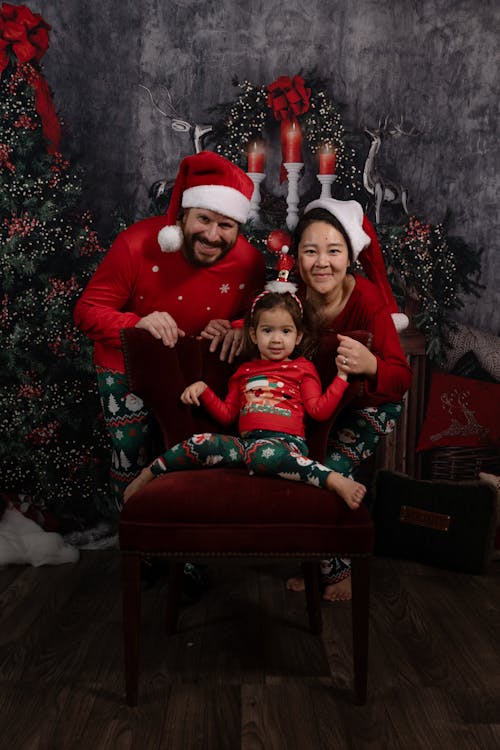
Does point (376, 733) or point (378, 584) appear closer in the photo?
point (376, 733)

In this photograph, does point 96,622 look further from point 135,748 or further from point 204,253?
point 204,253

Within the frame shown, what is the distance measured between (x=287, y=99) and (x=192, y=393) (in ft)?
5.80

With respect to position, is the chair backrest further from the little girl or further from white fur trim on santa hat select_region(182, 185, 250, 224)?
white fur trim on santa hat select_region(182, 185, 250, 224)

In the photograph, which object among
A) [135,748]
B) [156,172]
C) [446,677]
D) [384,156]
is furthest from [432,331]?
[135,748]

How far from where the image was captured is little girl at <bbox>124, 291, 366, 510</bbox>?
2.01m

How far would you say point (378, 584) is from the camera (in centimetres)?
270

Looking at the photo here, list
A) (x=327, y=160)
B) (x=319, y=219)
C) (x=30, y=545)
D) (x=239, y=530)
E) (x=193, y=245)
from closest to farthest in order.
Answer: (x=239, y=530) → (x=319, y=219) → (x=193, y=245) → (x=30, y=545) → (x=327, y=160)

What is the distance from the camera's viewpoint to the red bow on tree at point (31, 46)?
312 cm

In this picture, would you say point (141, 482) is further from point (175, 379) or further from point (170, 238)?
point (170, 238)

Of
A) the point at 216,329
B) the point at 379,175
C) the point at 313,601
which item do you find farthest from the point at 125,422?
the point at 379,175

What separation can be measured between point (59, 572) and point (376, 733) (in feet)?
5.01

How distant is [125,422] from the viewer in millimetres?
2674

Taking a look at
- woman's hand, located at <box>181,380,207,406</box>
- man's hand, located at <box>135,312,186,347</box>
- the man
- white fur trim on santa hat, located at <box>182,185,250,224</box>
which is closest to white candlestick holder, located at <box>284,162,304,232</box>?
the man

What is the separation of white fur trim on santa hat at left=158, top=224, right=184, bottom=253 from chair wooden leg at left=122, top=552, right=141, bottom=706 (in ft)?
3.69
